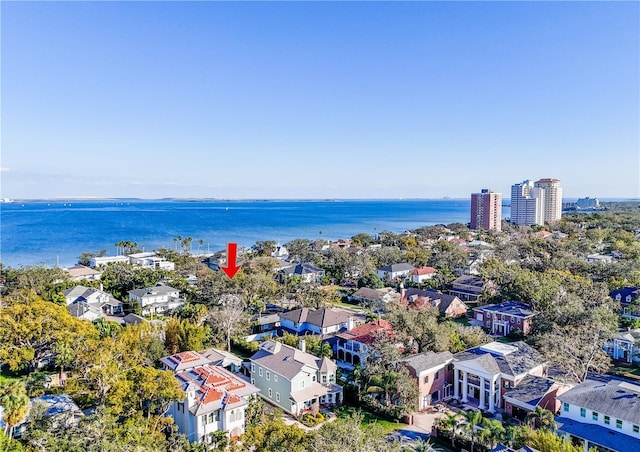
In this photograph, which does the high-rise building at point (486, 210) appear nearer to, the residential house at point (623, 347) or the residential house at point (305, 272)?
the residential house at point (305, 272)

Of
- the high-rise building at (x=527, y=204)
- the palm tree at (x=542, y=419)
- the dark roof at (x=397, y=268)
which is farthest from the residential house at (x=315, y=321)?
the high-rise building at (x=527, y=204)

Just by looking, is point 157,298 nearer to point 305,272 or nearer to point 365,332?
point 305,272

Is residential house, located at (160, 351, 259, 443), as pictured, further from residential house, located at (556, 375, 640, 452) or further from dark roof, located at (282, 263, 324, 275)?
dark roof, located at (282, 263, 324, 275)

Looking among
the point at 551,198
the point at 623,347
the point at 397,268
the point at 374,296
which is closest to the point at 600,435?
the point at 623,347

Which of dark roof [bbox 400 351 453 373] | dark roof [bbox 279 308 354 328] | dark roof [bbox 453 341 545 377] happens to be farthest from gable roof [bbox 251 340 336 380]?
dark roof [bbox 279 308 354 328]

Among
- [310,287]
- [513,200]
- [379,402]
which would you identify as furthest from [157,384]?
[513,200]

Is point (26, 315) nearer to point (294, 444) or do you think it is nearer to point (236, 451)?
point (236, 451)

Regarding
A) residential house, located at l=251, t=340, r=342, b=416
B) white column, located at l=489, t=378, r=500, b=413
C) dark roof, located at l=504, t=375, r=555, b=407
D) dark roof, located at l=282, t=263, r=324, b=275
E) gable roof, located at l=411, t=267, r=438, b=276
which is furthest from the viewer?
dark roof, located at l=282, t=263, r=324, b=275
